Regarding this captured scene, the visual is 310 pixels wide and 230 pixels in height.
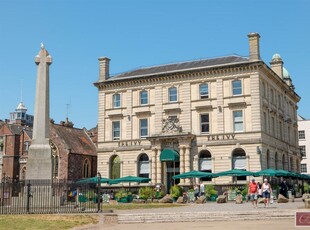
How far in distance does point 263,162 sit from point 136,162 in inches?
565

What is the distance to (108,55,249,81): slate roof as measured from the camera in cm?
4988

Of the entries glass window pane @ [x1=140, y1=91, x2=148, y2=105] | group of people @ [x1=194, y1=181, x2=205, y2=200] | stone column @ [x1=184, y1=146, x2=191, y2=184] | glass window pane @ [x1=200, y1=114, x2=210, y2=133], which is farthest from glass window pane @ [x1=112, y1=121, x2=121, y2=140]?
group of people @ [x1=194, y1=181, x2=205, y2=200]

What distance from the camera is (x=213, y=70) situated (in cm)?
4866

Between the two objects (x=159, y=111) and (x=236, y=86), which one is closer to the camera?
(x=236, y=86)

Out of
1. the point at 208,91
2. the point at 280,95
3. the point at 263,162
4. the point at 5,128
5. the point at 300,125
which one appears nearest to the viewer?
the point at 263,162

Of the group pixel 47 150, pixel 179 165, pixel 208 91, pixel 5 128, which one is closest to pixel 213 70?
pixel 208 91

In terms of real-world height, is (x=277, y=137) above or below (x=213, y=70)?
below

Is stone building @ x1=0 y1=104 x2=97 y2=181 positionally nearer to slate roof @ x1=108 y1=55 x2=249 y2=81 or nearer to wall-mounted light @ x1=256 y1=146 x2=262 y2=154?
slate roof @ x1=108 y1=55 x2=249 y2=81

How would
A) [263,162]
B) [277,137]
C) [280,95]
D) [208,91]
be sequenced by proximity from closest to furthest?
[263,162] → [208,91] → [277,137] → [280,95]

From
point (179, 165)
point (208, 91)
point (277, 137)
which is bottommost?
point (179, 165)

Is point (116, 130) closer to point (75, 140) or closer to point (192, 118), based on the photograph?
point (192, 118)

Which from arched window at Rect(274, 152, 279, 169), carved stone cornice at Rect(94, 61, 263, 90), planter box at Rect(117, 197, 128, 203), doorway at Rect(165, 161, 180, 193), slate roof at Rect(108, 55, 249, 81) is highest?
slate roof at Rect(108, 55, 249, 81)

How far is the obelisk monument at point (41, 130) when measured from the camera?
81.1ft

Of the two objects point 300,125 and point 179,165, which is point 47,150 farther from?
point 300,125
